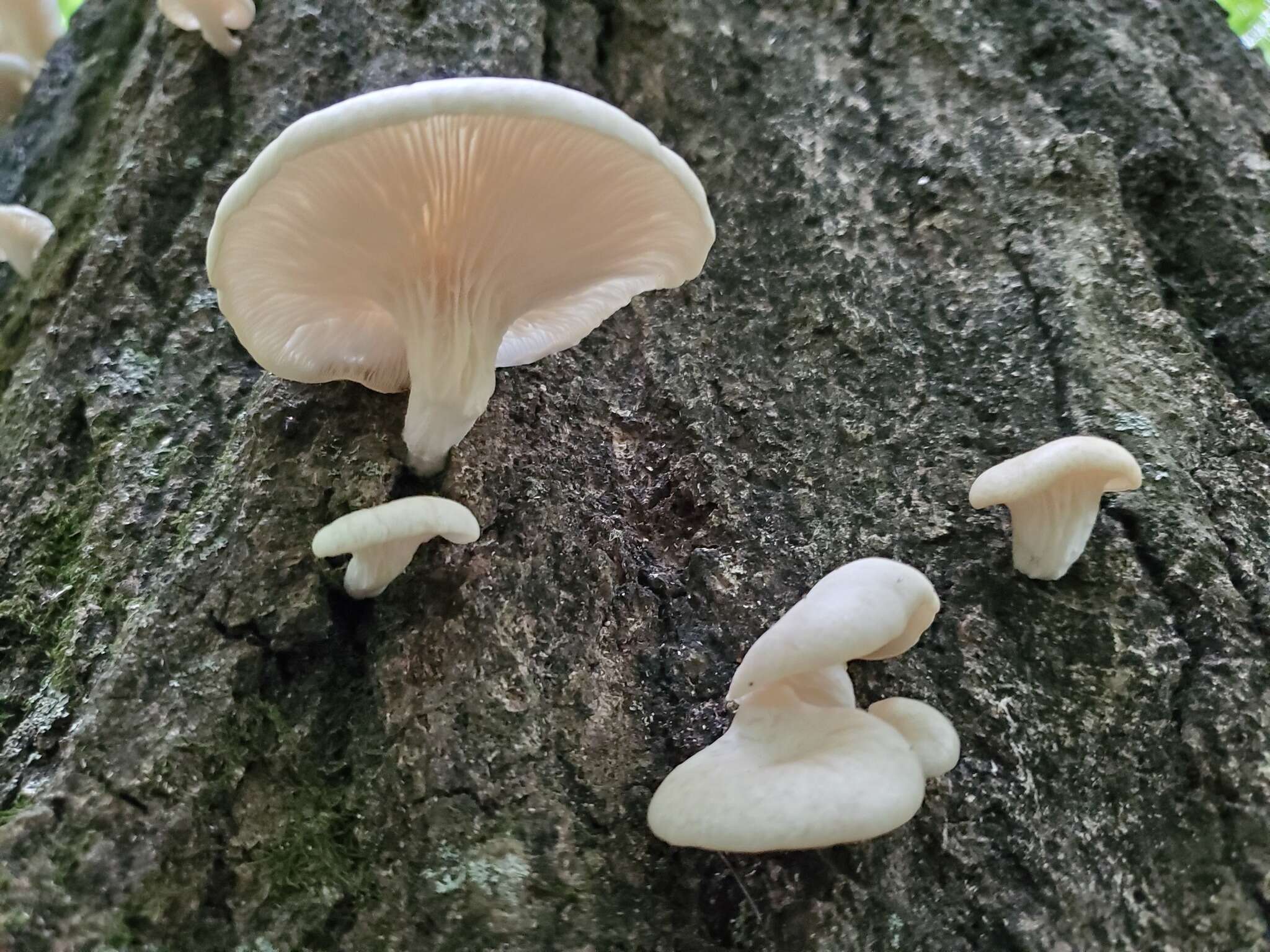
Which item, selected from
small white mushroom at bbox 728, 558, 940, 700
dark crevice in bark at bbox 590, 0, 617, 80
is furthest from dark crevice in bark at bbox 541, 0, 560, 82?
small white mushroom at bbox 728, 558, 940, 700

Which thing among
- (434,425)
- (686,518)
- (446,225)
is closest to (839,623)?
(686,518)

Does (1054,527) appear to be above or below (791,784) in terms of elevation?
above

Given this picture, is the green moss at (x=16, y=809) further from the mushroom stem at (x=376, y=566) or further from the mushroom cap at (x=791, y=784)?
the mushroom cap at (x=791, y=784)

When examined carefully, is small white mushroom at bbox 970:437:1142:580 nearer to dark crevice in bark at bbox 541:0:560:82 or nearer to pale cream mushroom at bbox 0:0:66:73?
dark crevice in bark at bbox 541:0:560:82

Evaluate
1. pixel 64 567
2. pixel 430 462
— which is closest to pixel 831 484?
pixel 430 462

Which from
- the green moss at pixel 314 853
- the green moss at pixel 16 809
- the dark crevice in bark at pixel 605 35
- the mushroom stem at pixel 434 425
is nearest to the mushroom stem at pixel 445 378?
the mushroom stem at pixel 434 425

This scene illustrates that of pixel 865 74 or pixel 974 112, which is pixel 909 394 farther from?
pixel 865 74

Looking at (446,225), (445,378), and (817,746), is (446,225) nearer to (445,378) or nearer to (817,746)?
(445,378)

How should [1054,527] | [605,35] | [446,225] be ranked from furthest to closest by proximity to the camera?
1. [605,35]
2. [1054,527]
3. [446,225]
